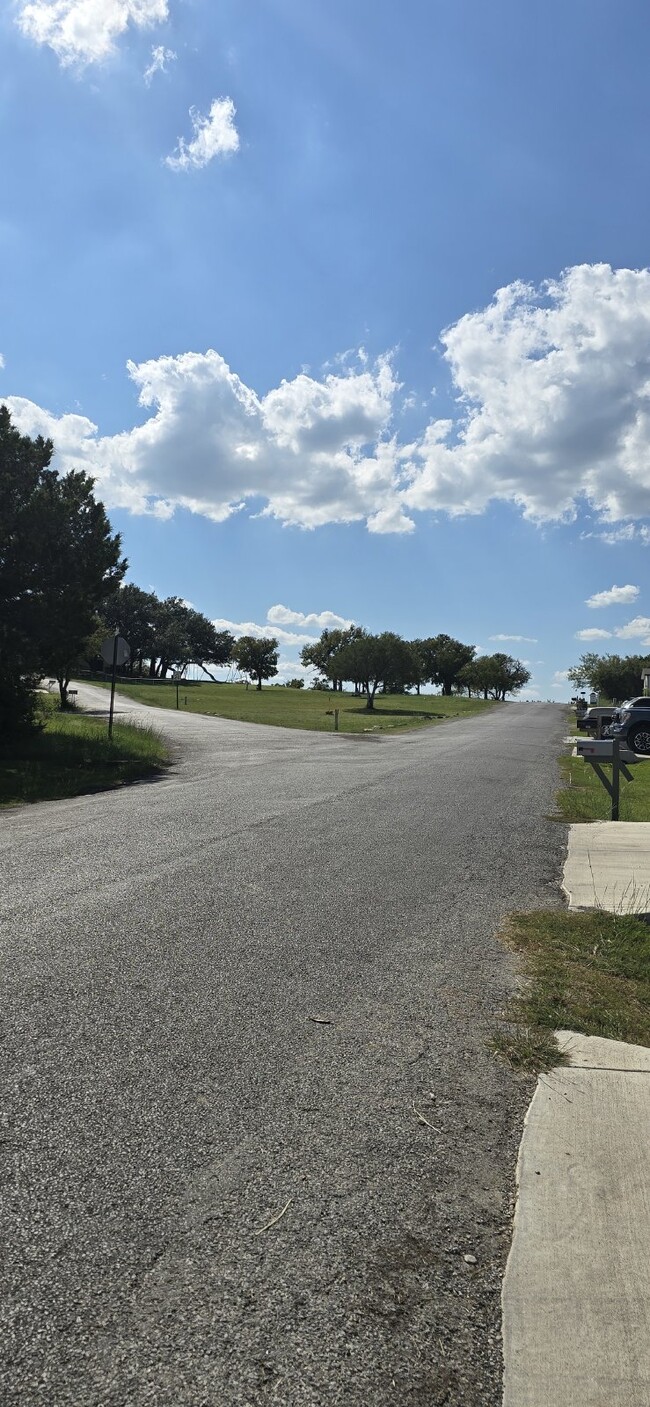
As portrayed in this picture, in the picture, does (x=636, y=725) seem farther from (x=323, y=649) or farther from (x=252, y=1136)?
(x=323, y=649)

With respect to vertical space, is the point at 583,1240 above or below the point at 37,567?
below

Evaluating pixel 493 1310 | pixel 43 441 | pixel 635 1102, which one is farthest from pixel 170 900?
pixel 43 441

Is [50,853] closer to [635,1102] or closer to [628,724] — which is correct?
[635,1102]

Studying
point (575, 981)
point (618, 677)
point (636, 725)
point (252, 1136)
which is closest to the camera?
point (252, 1136)

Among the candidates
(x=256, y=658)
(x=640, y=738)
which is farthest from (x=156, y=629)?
(x=640, y=738)

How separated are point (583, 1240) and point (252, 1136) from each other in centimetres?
111

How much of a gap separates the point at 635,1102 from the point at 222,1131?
1646 mm

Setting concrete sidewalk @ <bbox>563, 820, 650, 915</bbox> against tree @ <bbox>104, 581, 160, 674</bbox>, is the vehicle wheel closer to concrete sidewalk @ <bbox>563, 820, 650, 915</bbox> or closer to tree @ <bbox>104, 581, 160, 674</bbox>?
concrete sidewalk @ <bbox>563, 820, 650, 915</bbox>

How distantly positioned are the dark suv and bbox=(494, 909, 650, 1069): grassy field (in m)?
18.7

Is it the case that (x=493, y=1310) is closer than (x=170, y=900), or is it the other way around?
(x=493, y=1310)

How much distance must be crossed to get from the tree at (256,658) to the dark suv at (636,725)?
286ft

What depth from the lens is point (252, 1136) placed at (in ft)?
8.98

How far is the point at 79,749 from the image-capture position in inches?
717

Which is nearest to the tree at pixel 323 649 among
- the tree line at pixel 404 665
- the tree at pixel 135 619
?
the tree line at pixel 404 665
